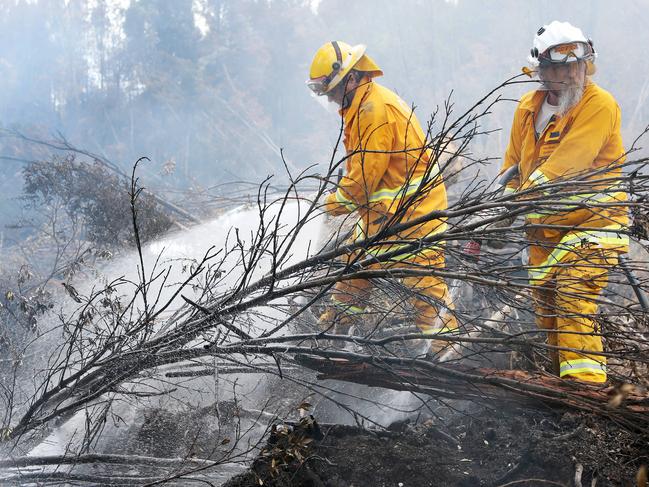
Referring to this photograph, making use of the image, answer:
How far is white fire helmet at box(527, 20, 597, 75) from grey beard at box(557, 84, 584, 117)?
0.53ft

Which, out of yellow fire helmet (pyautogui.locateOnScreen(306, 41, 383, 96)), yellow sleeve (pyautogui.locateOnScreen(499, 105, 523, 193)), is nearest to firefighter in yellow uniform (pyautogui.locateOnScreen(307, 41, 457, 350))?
yellow fire helmet (pyautogui.locateOnScreen(306, 41, 383, 96))

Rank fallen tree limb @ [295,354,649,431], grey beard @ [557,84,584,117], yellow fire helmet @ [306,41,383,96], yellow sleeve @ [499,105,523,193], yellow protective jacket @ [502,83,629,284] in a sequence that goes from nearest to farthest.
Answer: fallen tree limb @ [295,354,649,431]
yellow protective jacket @ [502,83,629,284]
grey beard @ [557,84,584,117]
yellow sleeve @ [499,105,523,193]
yellow fire helmet @ [306,41,383,96]

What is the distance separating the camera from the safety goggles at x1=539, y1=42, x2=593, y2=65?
3.43 meters

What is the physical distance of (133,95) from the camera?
22.8 meters

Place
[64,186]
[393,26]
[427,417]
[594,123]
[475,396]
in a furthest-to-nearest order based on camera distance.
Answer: [393,26] < [64,186] < [427,417] < [594,123] < [475,396]

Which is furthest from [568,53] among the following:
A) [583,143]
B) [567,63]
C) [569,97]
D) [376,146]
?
[376,146]

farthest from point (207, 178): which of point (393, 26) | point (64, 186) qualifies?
point (64, 186)

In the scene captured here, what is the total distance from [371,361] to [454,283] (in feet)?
9.11

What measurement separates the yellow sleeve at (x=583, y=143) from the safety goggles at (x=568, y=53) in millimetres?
312

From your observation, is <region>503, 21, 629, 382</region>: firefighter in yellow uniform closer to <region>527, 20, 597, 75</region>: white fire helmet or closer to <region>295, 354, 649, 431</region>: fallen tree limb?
<region>527, 20, 597, 75</region>: white fire helmet

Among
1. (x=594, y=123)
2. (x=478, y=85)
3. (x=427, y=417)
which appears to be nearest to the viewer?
(x=594, y=123)

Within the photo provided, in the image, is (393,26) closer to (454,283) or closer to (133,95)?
(133,95)

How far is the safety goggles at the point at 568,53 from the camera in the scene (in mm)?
3432

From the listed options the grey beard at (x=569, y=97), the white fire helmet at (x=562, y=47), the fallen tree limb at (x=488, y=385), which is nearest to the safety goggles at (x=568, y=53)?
the white fire helmet at (x=562, y=47)
